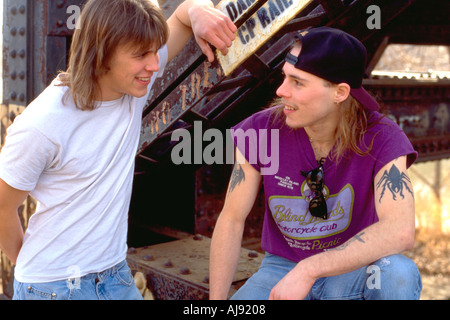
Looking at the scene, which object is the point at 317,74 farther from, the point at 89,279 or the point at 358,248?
the point at 89,279

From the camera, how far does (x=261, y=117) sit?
10.4ft

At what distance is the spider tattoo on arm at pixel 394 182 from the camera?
2.74m

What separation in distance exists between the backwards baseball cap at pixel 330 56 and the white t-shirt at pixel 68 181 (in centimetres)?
98

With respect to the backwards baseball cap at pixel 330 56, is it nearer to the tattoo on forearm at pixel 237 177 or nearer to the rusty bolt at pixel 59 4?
the tattoo on forearm at pixel 237 177

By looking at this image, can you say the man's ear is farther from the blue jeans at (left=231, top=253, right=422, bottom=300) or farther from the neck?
the blue jeans at (left=231, top=253, right=422, bottom=300)

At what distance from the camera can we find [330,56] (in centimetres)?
279

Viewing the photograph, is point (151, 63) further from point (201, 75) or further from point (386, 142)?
point (386, 142)

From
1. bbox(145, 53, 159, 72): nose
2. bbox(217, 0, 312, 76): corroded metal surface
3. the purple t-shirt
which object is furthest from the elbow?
bbox(145, 53, 159, 72): nose

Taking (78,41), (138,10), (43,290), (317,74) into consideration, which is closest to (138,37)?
(138,10)

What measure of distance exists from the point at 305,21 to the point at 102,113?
4.87 feet

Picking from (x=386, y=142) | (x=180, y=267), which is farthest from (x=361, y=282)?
(x=180, y=267)

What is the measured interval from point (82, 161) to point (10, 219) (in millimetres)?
406

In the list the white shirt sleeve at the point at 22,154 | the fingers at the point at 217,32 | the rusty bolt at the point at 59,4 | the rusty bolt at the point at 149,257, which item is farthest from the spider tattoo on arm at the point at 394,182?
the rusty bolt at the point at 59,4

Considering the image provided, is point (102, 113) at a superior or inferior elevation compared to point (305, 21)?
inferior
